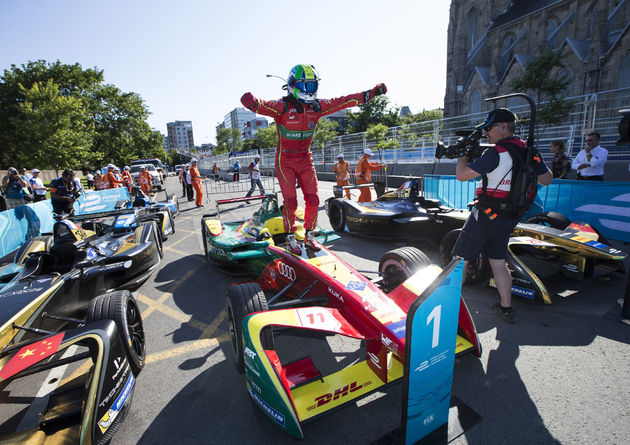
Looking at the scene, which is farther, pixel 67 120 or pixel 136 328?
pixel 67 120

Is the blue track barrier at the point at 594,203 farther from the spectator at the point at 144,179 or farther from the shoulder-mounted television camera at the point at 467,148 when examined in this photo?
the spectator at the point at 144,179

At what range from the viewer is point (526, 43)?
110ft

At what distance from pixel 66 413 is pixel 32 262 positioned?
8.32 feet

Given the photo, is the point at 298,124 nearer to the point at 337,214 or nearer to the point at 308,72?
the point at 308,72

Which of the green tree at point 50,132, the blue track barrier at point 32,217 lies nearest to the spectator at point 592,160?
the blue track barrier at point 32,217

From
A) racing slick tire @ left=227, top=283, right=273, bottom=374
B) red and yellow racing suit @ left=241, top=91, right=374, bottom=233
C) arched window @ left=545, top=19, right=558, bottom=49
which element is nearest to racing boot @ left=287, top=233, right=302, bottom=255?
red and yellow racing suit @ left=241, top=91, right=374, bottom=233

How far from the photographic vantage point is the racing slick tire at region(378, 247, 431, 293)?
10.4ft

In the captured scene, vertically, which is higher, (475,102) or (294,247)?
(475,102)

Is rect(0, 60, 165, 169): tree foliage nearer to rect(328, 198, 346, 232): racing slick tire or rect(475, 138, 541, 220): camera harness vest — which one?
rect(328, 198, 346, 232): racing slick tire

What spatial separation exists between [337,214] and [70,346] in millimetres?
5729

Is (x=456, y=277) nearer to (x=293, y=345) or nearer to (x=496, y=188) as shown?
(x=496, y=188)

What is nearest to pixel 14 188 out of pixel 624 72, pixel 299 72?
pixel 299 72

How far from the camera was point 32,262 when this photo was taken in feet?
12.1

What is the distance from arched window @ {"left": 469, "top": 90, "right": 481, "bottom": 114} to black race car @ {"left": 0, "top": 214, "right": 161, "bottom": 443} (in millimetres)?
42106
